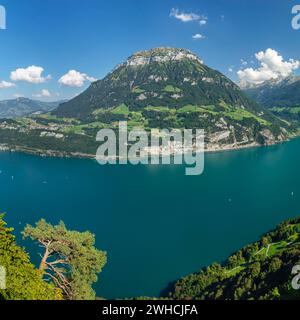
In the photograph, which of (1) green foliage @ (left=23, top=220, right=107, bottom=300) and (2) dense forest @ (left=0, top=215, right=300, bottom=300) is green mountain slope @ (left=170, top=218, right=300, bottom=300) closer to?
(2) dense forest @ (left=0, top=215, right=300, bottom=300)

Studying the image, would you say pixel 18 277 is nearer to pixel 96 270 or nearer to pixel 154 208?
pixel 96 270

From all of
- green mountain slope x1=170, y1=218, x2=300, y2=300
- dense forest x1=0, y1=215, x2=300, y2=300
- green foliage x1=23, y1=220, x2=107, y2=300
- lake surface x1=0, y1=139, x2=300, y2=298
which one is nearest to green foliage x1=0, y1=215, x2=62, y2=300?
dense forest x1=0, y1=215, x2=300, y2=300

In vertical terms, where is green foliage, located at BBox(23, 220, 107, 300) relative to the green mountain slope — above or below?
above

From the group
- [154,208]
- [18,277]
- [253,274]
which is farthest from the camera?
[154,208]

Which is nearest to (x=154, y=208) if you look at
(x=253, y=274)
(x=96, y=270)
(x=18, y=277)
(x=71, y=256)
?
(x=253, y=274)
